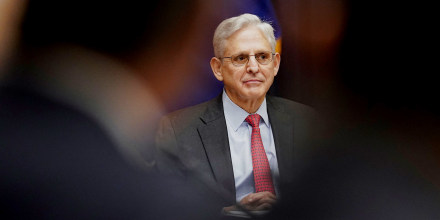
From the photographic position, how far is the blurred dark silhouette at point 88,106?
814 mm

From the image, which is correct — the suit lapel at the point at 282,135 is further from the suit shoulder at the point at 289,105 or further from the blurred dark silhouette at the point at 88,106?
the blurred dark silhouette at the point at 88,106

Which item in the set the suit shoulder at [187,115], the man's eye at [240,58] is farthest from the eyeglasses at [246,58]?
the suit shoulder at [187,115]

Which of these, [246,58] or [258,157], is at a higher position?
[246,58]

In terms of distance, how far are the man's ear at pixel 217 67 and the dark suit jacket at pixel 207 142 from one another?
46 millimetres

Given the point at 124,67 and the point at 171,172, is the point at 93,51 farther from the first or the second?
the point at 171,172

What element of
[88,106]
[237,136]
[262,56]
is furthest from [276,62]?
[88,106]

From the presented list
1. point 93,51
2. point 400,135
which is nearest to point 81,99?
point 93,51

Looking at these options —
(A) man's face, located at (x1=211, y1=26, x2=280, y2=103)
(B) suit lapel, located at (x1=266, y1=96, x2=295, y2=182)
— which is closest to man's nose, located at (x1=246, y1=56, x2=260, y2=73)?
(A) man's face, located at (x1=211, y1=26, x2=280, y2=103)

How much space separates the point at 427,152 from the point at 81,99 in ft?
2.47

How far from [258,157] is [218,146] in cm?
8

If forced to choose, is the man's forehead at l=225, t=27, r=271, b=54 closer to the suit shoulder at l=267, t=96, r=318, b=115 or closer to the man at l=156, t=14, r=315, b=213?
the man at l=156, t=14, r=315, b=213

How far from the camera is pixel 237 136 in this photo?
0.80 meters

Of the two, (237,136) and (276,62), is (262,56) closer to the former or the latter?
(276,62)

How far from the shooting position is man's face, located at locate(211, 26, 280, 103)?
729mm
